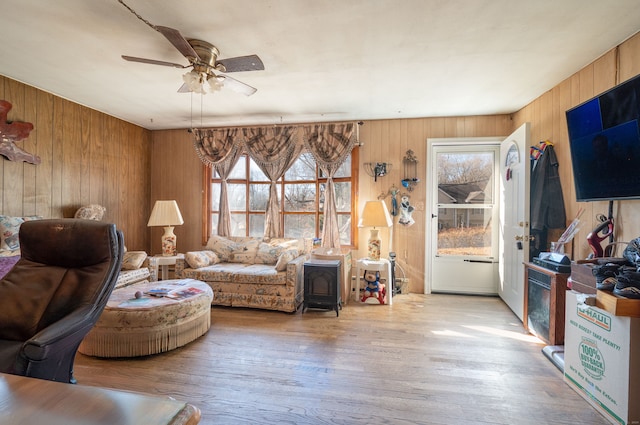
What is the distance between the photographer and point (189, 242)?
480 cm

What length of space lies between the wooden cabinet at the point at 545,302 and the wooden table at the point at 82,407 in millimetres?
2831

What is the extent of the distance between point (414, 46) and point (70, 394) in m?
2.85

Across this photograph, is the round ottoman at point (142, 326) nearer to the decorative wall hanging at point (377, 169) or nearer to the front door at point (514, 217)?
the decorative wall hanging at point (377, 169)

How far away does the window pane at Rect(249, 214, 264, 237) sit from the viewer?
4652mm

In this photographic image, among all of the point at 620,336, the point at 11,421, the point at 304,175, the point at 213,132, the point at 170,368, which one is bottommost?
the point at 170,368

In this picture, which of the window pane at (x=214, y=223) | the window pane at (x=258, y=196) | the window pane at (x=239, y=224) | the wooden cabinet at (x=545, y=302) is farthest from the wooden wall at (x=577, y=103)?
the window pane at (x=214, y=223)

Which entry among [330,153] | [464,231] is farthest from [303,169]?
[464,231]

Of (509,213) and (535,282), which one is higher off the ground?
(509,213)

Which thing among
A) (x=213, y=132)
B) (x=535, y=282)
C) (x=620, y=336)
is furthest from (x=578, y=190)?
(x=213, y=132)

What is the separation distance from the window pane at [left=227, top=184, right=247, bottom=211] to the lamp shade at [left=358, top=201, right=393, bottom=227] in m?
2.09

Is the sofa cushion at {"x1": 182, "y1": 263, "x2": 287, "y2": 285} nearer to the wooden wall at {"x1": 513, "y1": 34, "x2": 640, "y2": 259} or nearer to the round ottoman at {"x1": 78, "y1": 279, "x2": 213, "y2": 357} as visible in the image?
the round ottoman at {"x1": 78, "y1": 279, "x2": 213, "y2": 357}

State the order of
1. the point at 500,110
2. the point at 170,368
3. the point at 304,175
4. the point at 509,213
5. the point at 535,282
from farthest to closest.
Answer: the point at 304,175 < the point at 500,110 < the point at 509,213 < the point at 535,282 < the point at 170,368

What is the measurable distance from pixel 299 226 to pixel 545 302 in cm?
313

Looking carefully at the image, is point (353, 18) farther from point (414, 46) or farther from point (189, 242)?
point (189, 242)
